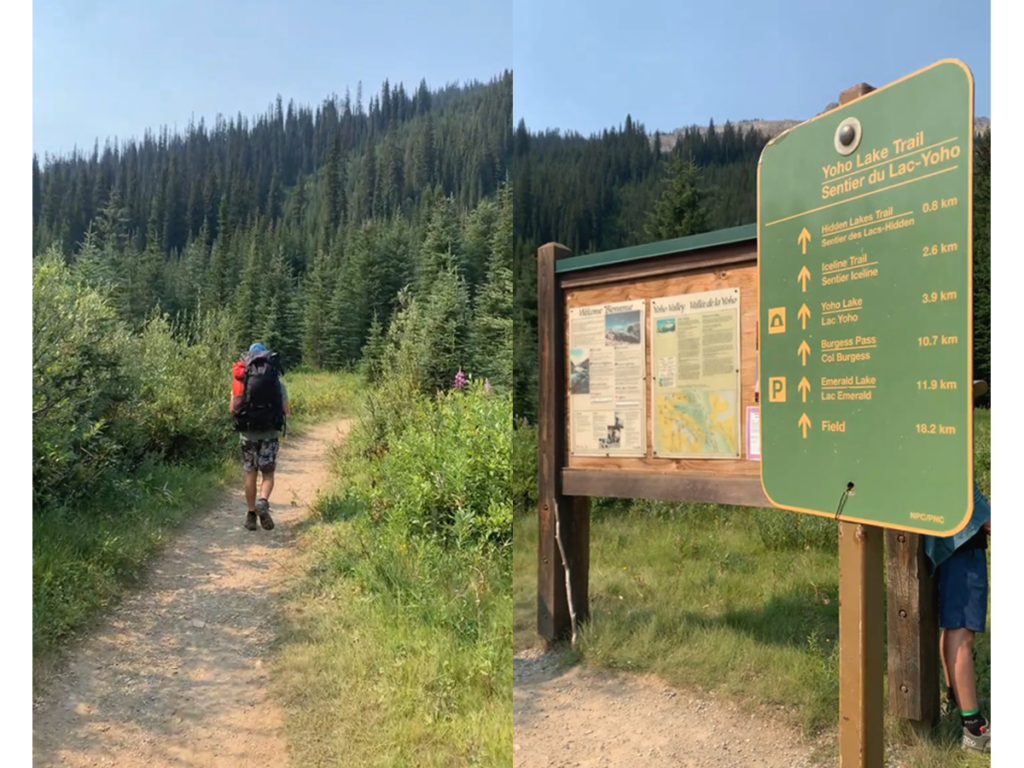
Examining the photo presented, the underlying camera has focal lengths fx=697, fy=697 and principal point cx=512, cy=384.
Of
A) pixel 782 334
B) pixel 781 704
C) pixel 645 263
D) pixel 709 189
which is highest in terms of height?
pixel 709 189

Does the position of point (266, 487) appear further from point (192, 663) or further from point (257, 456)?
point (192, 663)

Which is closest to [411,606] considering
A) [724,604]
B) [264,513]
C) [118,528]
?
[264,513]

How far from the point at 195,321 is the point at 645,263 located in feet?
6.07

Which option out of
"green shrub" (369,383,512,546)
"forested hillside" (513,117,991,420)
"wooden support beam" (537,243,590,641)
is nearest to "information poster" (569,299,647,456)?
"wooden support beam" (537,243,590,641)

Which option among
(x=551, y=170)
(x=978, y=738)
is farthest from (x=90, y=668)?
(x=551, y=170)

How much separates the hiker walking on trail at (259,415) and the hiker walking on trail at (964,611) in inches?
93.9

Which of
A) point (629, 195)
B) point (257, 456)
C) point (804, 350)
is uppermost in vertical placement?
point (629, 195)

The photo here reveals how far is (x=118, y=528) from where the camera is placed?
2402 millimetres

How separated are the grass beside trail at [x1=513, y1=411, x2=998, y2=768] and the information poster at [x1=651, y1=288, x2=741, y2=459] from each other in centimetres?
103

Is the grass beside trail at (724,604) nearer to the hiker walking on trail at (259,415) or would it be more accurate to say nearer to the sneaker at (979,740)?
the sneaker at (979,740)

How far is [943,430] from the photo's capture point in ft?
4.61

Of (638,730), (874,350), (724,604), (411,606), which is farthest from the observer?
(724,604)

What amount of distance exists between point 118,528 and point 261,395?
2.13 ft

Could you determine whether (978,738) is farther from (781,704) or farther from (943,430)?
(943,430)
